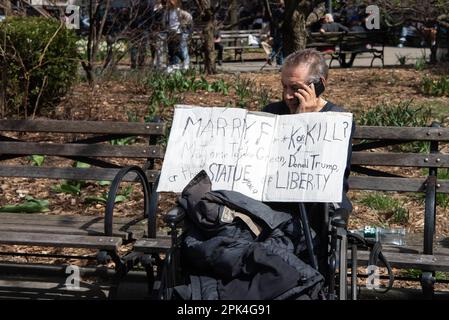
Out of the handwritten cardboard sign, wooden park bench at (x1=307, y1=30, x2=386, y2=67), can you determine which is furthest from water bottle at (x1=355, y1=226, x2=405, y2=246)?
wooden park bench at (x1=307, y1=30, x2=386, y2=67)

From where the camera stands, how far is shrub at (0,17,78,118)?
335 inches

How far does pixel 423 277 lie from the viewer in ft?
15.3

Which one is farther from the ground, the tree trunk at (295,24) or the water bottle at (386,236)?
the tree trunk at (295,24)

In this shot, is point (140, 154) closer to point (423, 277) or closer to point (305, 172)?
point (305, 172)

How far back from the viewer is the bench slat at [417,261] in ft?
15.3

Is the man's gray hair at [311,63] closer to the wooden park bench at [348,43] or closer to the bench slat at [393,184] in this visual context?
the bench slat at [393,184]

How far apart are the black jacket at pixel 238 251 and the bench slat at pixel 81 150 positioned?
1.31m

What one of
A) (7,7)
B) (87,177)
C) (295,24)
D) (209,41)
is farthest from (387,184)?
(209,41)

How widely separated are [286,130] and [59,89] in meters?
5.05

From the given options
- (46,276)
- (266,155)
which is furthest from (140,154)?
(266,155)

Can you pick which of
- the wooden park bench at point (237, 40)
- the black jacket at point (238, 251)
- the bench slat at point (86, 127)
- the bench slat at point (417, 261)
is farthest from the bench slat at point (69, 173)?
the wooden park bench at point (237, 40)

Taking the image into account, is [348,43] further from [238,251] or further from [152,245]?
[238,251]

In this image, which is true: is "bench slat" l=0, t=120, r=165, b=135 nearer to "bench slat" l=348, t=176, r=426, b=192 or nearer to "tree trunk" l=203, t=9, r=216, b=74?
"bench slat" l=348, t=176, r=426, b=192

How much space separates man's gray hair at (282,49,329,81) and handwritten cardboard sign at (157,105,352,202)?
0.89 ft
